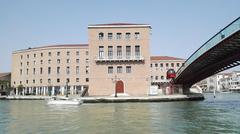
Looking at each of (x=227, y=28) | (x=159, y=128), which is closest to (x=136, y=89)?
(x=227, y=28)

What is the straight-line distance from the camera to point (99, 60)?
46.8 m

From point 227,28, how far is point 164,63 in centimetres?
6663

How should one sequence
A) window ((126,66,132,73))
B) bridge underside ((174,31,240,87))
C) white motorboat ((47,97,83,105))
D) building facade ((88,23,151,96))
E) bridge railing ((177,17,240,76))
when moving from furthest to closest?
window ((126,66,132,73))
building facade ((88,23,151,96))
white motorboat ((47,97,83,105))
bridge underside ((174,31,240,87))
bridge railing ((177,17,240,76))

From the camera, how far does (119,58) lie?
47031 millimetres

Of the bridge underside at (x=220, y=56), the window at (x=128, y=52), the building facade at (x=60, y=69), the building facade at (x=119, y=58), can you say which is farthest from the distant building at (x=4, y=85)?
the bridge underside at (x=220, y=56)

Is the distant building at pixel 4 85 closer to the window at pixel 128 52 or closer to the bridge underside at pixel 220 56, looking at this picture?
the window at pixel 128 52

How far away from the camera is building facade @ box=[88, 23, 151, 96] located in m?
47.1

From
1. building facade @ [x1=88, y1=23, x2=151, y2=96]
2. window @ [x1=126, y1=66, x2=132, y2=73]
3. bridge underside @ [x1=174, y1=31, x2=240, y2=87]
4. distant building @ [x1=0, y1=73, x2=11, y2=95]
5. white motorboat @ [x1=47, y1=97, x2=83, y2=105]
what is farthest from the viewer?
distant building @ [x1=0, y1=73, x2=11, y2=95]

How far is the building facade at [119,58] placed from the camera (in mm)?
47094

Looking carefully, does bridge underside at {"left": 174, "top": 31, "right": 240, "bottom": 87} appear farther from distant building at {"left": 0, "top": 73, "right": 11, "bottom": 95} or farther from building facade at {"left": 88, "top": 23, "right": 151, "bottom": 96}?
distant building at {"left": 0, "top": 73, "right": 11, "bottom": 95}

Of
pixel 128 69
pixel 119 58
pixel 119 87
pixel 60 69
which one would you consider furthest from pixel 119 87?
pixel 60 69

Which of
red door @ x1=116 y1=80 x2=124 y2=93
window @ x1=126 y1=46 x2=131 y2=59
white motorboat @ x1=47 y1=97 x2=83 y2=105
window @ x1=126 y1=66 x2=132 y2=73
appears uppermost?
window @ x1=126 y1=46 x2=131 y2=59

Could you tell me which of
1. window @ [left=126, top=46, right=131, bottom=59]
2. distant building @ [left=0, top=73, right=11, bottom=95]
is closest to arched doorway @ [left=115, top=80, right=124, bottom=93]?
window @ [left=126, top=46, right=131, bottom=59]

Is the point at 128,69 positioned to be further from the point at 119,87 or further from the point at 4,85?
the point at 4,85
